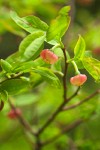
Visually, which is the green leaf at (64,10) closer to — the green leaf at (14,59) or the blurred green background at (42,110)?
the green leaf at (14,59)

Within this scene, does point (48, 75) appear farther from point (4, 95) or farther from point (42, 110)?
point (42, 110)

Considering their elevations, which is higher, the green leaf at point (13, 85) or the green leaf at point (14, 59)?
the green leaf at point (14, 59)

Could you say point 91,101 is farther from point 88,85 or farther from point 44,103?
point 88,85

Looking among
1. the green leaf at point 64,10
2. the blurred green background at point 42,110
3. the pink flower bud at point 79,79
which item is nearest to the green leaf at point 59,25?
the green leaf at point 64,10

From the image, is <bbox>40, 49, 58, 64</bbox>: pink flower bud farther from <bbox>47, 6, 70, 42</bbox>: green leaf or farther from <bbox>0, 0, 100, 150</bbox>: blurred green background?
<bbox>0, 0, 100, 150</bbox>: blurred green background

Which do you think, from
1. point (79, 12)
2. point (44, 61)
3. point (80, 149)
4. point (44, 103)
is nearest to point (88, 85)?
point (79, 12)

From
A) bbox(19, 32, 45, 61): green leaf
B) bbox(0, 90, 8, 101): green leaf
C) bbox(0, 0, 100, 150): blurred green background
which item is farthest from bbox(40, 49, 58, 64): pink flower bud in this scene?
bbox(0, 0, 100, 150): blurred green background
